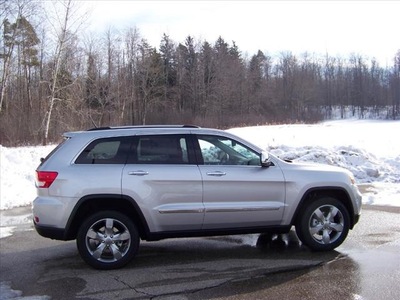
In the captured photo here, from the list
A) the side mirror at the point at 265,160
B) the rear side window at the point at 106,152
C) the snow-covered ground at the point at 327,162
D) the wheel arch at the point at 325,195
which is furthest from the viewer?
the snow-covered ground at the point at 327,162

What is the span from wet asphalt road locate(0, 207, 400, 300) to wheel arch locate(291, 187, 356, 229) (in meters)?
0.54

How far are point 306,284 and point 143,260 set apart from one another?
7.67 feet

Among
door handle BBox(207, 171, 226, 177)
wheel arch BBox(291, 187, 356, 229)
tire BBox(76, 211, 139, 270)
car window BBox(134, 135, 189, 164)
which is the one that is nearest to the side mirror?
door handle BBox(207, 171, 226, 177)

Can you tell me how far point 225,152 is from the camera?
245 inches

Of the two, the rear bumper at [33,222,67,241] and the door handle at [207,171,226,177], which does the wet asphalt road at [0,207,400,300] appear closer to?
the rear bumper at [33,222,67,241]

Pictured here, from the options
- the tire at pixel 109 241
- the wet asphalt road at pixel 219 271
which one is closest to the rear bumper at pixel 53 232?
the tire at pixel 109 241

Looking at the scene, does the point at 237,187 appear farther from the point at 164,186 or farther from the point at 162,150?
the point at 162,150

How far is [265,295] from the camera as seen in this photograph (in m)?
4.84

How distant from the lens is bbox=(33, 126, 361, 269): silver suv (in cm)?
575

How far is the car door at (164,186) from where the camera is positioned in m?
5.80

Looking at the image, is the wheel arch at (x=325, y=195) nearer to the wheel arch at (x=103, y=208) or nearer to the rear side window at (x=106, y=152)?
the wheel arch at (x=103, y=208)

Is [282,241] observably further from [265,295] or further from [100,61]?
[100,61]

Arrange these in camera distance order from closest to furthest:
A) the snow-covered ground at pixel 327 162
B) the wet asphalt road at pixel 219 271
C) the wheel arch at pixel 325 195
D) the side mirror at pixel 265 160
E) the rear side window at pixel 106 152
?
the wet asphalt road at pixel 219 271
the rear side window at pixel 106 152
the side mirror at pixel 265 160
the wheel arch at pixel 325 195
the snow-covered ground at pixel 327 162

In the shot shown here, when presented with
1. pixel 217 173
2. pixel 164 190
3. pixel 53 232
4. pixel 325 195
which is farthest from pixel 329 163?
pixel 53 232
